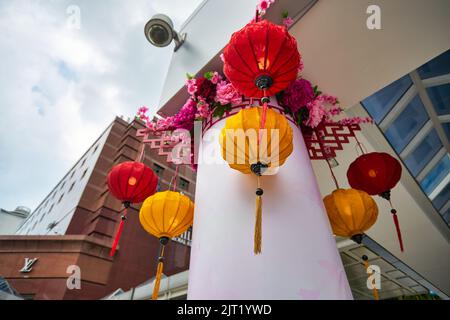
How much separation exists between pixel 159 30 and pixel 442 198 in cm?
586

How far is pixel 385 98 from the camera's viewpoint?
372 cm

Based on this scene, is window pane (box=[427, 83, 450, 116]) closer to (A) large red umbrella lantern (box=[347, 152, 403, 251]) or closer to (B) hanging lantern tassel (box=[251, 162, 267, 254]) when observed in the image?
(A) large red umbrella lantern (box=[347, 152, 403, 251])

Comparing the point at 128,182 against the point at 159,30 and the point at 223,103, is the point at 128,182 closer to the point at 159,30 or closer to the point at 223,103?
the point at 223,103

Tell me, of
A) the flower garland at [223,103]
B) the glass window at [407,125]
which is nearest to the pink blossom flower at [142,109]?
the flower garland at [223,103]

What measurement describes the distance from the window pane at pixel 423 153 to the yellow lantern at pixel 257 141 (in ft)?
12.9

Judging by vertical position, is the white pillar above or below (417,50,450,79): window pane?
below

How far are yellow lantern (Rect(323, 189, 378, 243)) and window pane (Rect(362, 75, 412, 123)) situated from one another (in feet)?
6.62

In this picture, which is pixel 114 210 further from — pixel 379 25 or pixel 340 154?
pixel 379 25

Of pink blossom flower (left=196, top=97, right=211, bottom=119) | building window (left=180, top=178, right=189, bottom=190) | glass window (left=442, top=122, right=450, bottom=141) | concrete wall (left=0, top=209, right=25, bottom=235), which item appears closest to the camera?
pink blossom flower (left=196, top=97, right=211, bottom=119)

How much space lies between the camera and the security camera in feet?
8.95

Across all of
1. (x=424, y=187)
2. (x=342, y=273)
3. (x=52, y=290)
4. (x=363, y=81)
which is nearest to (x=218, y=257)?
(x=342, y=273)

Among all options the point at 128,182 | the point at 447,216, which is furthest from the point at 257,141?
the point at 447,216

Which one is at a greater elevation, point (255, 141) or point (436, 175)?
point (436, 175)

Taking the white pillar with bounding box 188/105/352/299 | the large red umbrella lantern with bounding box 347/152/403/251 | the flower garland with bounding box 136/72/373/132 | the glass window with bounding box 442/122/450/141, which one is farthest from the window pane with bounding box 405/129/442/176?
the white pillar with bounding box 188/105/352/299
